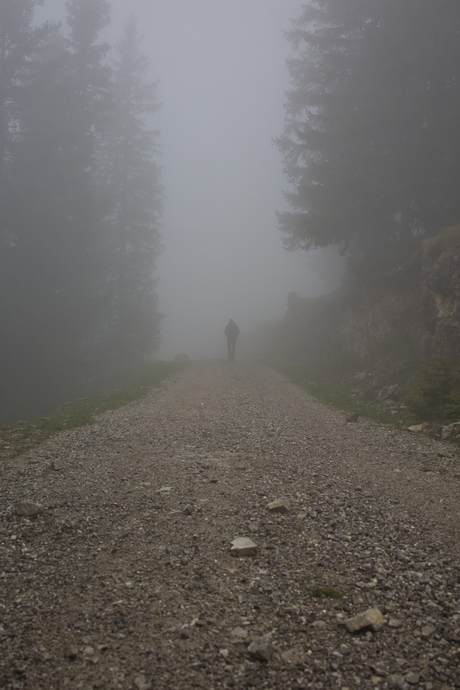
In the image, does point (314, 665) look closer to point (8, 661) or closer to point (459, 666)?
point (459, 666)

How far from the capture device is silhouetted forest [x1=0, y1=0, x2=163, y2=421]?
1758 centimetres

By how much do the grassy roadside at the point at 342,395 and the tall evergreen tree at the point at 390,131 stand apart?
740 cm

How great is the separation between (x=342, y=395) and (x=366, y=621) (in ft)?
37.6

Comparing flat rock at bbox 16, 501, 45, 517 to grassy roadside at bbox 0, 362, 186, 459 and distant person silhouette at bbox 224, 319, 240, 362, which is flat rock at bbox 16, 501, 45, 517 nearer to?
grassy roadside at bbox 0, 362, 186, 459

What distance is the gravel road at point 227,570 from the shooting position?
8.07ft

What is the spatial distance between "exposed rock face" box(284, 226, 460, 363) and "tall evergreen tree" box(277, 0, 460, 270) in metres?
2.48

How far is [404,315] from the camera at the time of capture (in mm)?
15922

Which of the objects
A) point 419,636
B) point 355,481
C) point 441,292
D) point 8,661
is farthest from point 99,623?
point 441,292

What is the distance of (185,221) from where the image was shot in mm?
157500

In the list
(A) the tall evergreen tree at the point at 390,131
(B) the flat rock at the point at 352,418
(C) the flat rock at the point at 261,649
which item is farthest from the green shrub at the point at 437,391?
(A) the tall evergreen tree at the point at 390,131

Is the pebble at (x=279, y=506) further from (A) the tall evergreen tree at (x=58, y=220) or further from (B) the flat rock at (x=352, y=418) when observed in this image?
(A) the tall evergreen tree at (x=58, y=220)

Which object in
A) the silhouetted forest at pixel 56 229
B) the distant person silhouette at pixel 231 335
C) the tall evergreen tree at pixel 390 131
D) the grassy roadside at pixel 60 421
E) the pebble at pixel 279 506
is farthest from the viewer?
the distant person silhouette at pixel 231 335

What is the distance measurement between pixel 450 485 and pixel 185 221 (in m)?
165

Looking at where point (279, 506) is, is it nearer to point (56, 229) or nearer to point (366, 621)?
point (366, 621)
